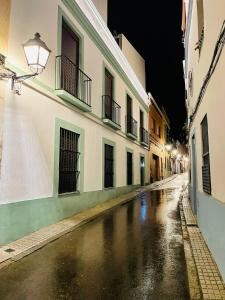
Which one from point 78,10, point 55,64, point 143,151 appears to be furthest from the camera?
point 143,151

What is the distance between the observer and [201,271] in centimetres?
385

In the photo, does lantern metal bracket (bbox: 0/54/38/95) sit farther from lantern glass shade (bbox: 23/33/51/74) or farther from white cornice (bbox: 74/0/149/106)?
white cornice (bbox: 74/0/149/106)

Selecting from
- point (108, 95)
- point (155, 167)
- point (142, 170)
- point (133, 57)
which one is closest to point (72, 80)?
point (108, 95)

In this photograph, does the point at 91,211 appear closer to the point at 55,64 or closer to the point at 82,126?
the point at 82,126

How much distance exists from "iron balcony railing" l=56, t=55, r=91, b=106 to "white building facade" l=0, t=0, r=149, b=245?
3cm

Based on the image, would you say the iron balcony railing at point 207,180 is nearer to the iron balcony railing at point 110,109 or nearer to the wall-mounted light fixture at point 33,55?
the wall-mounted light fixture at point 33,55

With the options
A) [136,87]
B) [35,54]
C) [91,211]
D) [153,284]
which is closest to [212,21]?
[35,54]

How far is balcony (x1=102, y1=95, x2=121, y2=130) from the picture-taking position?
11.4 m

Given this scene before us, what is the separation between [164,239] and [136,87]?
13.4 metres

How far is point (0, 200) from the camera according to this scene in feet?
17.3

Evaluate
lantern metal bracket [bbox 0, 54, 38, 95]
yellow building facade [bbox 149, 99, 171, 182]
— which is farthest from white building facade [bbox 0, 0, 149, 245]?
yellow building facade [bbox 149, 99, 171, 182]

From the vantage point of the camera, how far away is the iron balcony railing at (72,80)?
25.4 ft

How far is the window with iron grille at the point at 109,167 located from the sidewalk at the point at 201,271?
19.8 feet

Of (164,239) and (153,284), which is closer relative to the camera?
(153,284)
